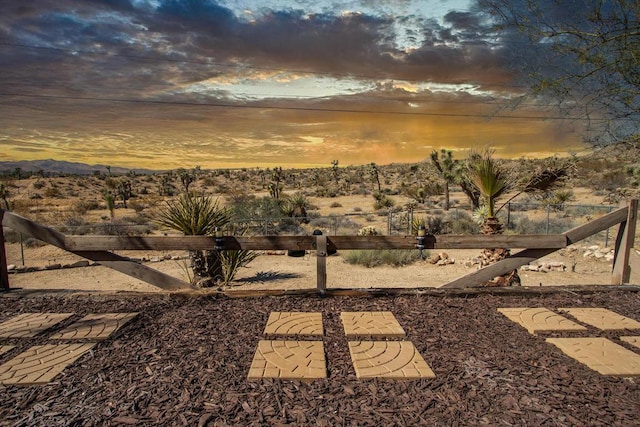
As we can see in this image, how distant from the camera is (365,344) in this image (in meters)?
4.35

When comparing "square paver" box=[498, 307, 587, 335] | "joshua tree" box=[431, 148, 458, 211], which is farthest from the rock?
"joshua tree" box=[431, 148, 458, 211]

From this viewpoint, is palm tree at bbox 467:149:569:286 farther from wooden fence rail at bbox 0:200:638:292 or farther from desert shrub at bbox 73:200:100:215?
desert shrub at bbox 73:200:100:215

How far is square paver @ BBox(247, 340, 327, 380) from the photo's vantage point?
12.1ft

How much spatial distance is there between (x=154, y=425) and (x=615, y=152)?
13742mm

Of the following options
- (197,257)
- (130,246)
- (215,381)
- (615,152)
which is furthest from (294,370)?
(615,152)

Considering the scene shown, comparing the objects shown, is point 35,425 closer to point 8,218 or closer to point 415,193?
point 8,218

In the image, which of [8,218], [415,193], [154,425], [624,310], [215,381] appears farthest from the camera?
[415,193]

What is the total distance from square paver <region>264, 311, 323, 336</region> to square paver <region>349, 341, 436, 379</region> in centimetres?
55

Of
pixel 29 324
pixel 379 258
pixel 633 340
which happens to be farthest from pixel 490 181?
pixel 29 324

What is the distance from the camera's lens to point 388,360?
3982 mm

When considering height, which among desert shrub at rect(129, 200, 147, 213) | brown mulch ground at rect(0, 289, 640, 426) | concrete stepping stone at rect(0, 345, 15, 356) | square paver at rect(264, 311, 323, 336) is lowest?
brown mulch ground at rect(0, 289, 640, 426)

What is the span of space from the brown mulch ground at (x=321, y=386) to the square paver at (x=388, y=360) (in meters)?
0.09

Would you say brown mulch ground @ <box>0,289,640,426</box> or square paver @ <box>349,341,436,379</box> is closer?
brown mulch ground @ <box>0,289,640,426</box>

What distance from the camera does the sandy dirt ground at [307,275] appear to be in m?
11.7
